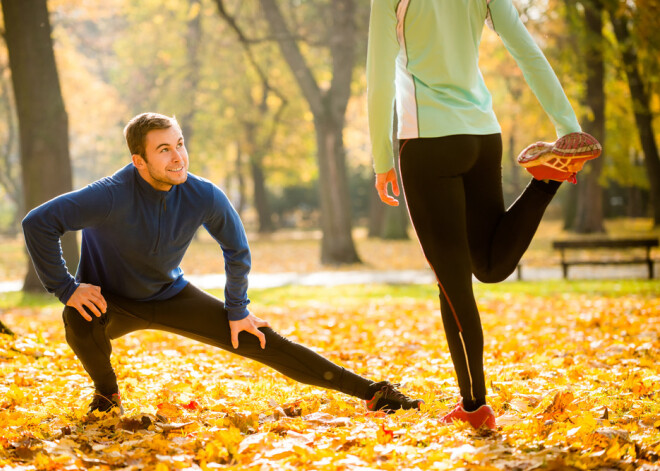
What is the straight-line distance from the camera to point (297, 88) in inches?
1073

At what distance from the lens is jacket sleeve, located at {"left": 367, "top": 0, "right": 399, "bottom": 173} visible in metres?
3.10

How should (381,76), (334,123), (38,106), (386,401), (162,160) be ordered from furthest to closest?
(334,123), (38,106), (386,401), (162,160), (381,76)

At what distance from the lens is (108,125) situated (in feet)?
105

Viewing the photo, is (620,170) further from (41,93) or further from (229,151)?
(41,93)

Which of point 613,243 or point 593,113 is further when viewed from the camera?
point 593,113

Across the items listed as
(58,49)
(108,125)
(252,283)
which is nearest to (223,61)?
(58,49)

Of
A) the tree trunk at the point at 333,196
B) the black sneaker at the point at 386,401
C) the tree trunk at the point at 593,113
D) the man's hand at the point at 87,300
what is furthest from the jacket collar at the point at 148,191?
the tree trunk at the point at 593,113

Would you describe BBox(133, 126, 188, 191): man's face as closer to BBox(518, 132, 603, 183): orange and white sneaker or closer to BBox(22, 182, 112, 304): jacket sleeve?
BBox(22, 182, 112, 304): jacket sleeve

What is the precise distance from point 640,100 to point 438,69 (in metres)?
17.8

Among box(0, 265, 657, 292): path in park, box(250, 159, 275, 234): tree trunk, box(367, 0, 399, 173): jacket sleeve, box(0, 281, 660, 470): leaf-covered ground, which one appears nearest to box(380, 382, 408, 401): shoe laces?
box(0, 281, 660, 470): leaf-covered ground

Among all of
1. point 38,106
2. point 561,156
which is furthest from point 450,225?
point 38,106

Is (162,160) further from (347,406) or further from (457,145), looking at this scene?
(347,406)

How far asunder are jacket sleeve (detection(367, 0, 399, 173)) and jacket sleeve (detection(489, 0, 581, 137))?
1.60 ft

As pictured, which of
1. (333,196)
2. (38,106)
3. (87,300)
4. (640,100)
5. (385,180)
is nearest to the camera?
(385,180)
